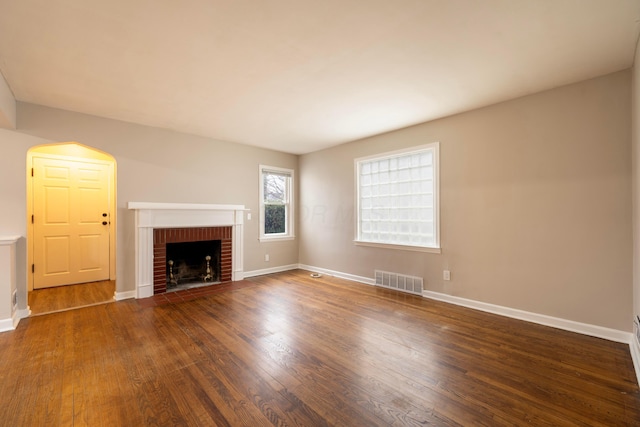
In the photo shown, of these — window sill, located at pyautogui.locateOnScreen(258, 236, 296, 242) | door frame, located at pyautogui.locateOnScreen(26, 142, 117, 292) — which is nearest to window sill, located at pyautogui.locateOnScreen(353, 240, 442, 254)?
window sill, located at pyautogui.locateOnScreen(258, 236, 296, 242)

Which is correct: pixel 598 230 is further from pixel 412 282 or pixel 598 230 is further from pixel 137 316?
pixel 137 316

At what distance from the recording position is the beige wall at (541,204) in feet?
8.61

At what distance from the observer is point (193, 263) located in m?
4.95

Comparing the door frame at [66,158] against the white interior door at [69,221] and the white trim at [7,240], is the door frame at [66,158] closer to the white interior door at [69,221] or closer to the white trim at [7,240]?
the white interior door at [69,221]

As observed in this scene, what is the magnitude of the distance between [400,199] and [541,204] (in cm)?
179

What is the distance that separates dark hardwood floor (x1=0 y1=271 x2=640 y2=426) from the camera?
1.67 metres

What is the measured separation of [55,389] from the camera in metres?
1.91

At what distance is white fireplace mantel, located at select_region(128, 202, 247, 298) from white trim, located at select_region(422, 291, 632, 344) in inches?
134

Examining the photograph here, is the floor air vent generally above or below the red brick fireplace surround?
below

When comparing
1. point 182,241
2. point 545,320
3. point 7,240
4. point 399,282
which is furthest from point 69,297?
point 545,320

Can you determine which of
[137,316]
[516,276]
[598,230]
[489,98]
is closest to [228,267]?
[137,316]

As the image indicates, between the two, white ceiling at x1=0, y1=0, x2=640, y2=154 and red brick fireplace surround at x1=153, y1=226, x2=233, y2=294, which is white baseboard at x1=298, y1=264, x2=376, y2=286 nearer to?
red brick fireplace surround at x1=153, y1=226, x2=233, y2=294

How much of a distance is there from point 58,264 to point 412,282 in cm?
578

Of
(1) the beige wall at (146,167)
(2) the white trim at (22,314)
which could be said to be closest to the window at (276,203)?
(1) the beige wall at (146,167)
